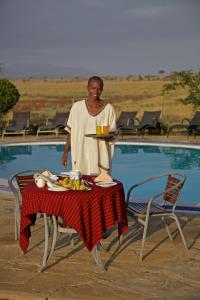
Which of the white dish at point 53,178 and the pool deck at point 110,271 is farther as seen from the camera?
the white dish at point 53,178

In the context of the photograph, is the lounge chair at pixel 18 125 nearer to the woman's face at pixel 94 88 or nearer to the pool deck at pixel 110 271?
the pool deck at pixel 110 271

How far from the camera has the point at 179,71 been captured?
18.2 metres

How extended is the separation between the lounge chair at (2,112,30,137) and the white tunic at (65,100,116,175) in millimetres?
11126

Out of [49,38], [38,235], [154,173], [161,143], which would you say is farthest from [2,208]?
[49,38]

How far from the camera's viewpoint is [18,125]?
16.7 m

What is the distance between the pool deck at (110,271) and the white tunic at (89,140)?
30.5 inches

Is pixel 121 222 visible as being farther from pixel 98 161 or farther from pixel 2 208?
pixel 2 208

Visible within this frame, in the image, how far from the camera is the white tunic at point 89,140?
5445 millimetres

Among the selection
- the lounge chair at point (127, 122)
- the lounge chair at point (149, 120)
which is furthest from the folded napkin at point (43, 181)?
the lounge chair at point (149, 120)

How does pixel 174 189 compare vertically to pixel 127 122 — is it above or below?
above

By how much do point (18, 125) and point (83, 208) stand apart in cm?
1223

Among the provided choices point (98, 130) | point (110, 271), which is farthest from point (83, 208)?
point (98, 130)

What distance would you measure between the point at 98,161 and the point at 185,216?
182cm

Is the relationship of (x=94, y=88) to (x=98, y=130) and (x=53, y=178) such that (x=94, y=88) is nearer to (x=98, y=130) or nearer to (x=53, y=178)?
(x=98, y=130)
